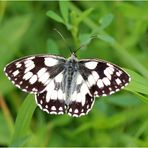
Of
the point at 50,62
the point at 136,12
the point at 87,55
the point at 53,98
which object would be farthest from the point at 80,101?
the point at 87,55

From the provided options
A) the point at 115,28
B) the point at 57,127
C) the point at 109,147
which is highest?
the point at 115,28

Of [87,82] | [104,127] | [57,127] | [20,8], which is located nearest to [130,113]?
[104,127]

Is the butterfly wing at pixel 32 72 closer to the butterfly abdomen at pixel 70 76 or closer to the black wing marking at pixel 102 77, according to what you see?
the butterfly abdomen at pixel 70 76

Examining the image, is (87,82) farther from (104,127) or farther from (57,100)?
(104,127)

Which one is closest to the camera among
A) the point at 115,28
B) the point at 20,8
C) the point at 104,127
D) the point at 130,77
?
the point at 130,77

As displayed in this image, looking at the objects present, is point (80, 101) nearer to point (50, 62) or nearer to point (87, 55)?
point (50, 62)

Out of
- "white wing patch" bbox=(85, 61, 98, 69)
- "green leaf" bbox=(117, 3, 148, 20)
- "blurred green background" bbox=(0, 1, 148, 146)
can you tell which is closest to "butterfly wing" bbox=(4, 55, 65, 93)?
"white wing patch" bbox=(85, 61, 98, 69)

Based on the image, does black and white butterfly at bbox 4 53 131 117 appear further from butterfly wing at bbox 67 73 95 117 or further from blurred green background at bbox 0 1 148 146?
blurred green background at bbox 0 1 148 146
